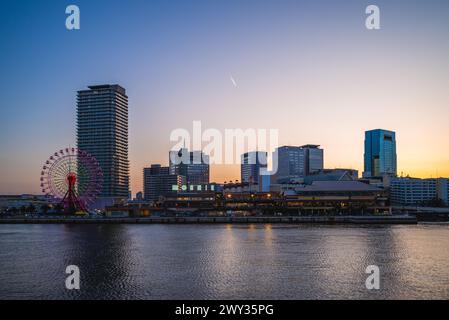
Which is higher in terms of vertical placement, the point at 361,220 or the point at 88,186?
the point at 88,186

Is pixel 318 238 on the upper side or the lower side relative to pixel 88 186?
lower

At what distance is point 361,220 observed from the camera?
12975 cm

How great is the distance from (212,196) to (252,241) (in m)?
91.1

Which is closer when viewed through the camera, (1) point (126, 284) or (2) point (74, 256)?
(1) point (126, 284)

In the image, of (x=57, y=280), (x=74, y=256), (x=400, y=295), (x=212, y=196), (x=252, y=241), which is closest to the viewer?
(x=400, y=295)

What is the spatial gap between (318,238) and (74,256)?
135 feet

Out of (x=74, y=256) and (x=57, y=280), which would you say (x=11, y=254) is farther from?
(x=57, y=280)
